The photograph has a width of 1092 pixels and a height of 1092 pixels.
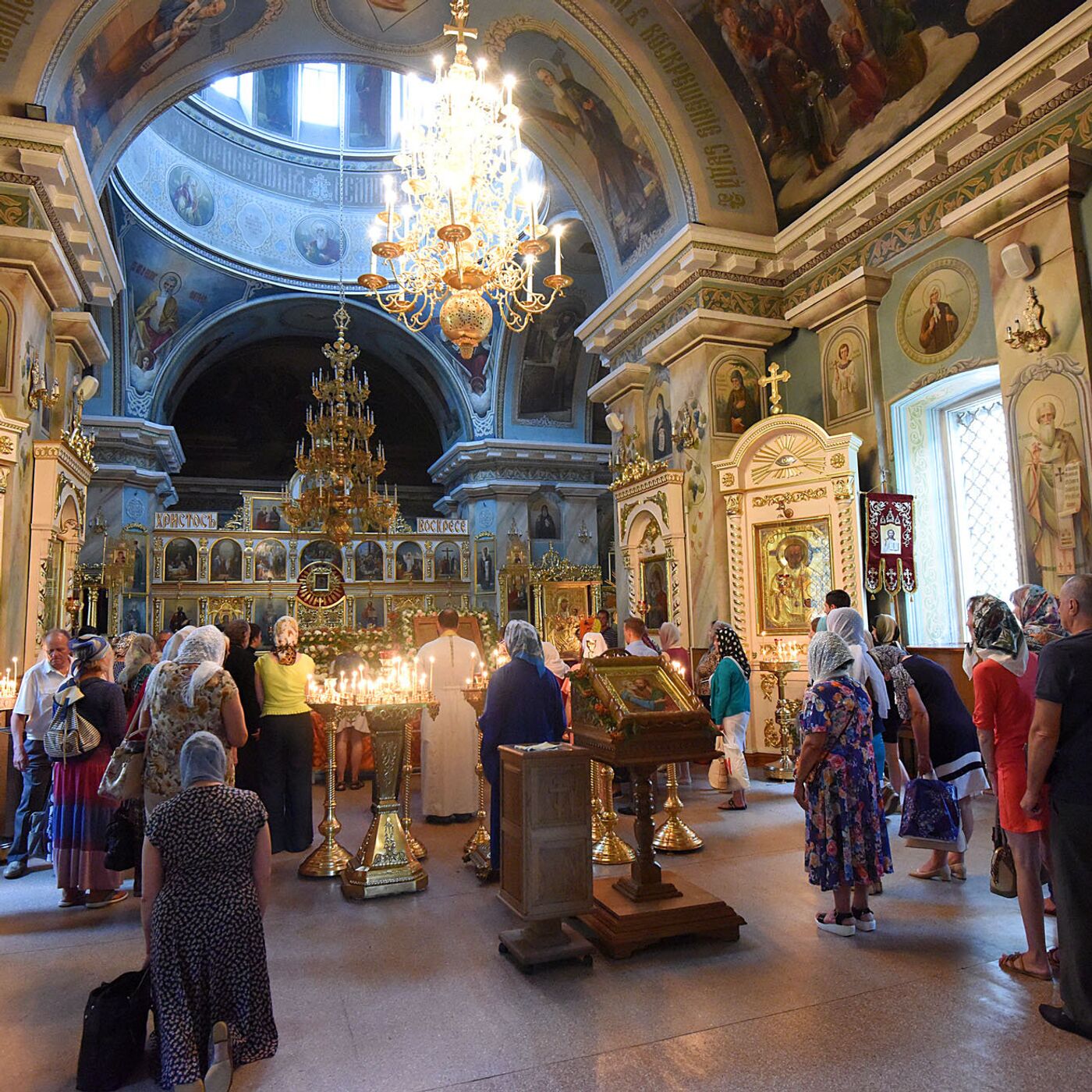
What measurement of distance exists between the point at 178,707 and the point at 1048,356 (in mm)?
7161

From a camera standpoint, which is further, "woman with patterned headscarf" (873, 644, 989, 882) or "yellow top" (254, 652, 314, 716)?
"yellow top" (254, 652, 314, 716)

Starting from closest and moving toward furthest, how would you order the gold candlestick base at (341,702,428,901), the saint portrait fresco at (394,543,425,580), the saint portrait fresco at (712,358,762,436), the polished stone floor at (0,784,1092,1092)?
the polished stone floor at (0,784,1092,1092) < the gold candlestick base at (341,702,428,901) < the saint portrait fresco at (712,358,762,436) < the saint portrait fresco at (394,543,425,580)

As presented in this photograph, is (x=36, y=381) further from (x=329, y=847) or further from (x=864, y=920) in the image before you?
(x=864, y=920)

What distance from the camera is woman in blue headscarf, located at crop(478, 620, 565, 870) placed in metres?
4.98

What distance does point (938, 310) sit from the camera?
27.4 ft

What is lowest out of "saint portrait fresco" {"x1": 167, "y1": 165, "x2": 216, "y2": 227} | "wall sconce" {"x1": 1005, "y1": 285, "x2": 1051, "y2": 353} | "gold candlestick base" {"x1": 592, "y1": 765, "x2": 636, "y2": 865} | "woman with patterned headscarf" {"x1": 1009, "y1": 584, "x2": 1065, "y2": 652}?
"gold candlestick base" {"x1": 592, "y1": 765, "x2": 636, "y2": 865}

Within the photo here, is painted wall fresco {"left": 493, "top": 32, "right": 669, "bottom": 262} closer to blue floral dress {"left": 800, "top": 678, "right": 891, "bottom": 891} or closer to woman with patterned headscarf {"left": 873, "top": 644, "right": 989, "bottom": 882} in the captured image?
woman with patterned headscarf {"left": 873, "top": 644, "right": 989, "bottom": 882}

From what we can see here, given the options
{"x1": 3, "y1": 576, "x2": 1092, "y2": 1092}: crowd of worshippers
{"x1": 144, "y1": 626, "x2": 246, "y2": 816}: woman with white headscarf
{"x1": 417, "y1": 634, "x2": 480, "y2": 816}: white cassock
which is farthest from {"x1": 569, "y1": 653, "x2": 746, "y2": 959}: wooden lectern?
{"x1": 417, "y1": 634, "x2": 480, "y2": 816}: white cassock

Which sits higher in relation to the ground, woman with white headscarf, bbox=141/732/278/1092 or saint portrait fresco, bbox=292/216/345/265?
saint portrait fresco, bbox=292/216/345/265

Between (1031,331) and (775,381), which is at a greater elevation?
(775,381)

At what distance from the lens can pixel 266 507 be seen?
2023 centimetres

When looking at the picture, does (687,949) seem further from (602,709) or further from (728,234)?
(728,234)

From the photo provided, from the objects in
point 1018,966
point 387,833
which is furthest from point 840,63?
point 387,833

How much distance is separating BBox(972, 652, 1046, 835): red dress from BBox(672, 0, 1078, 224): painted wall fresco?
20.7ft
